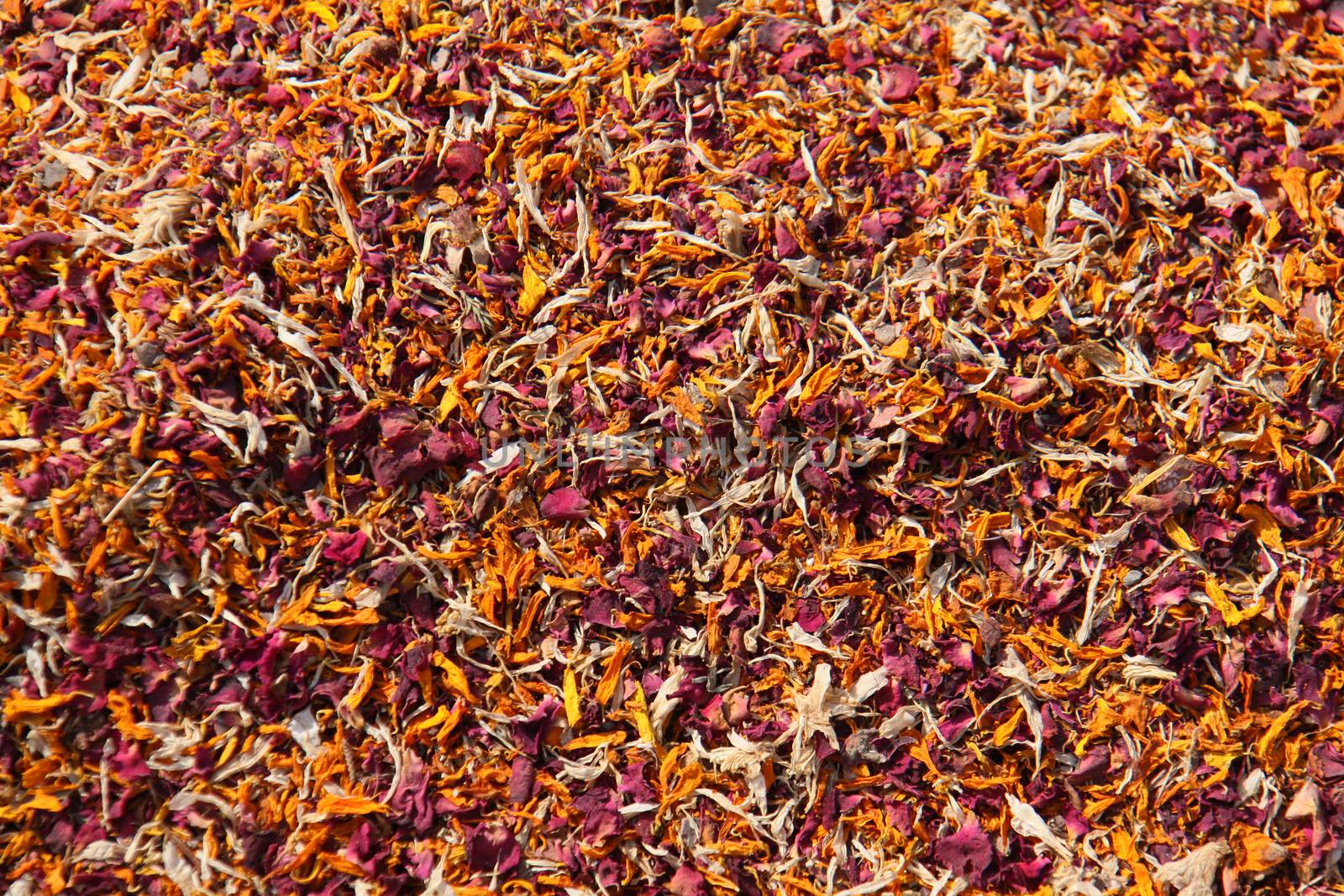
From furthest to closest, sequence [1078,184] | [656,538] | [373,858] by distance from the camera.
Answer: [1078,184] < [656,538] < [373,858]

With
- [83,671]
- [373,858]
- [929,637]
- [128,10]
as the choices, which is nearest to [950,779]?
[929,637]

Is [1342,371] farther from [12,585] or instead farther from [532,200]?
[12,585]

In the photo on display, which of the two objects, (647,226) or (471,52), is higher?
(471,52)

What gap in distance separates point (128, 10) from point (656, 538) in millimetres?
1265

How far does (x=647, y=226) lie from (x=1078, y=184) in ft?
2.33

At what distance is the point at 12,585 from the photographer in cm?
124

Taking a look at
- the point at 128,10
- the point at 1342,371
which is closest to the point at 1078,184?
the point at 1342,371

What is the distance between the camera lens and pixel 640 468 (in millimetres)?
1351

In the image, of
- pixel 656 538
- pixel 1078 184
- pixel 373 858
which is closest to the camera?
pixel 373 858

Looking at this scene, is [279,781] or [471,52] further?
[471,52]

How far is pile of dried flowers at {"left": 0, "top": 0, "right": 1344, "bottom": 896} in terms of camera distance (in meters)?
1.25

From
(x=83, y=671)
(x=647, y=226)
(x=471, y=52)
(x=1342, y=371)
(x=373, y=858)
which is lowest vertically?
(x=373, y=858)

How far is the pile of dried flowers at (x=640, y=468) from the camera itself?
1246 mm

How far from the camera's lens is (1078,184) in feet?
4.89
